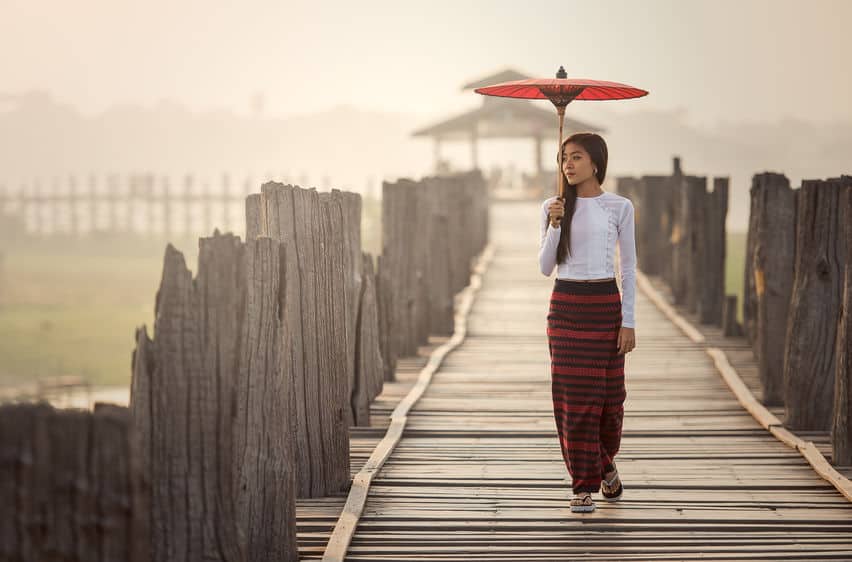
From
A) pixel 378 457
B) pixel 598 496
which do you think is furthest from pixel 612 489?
pixel 378 457

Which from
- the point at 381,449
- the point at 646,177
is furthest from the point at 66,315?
the point at 381,449

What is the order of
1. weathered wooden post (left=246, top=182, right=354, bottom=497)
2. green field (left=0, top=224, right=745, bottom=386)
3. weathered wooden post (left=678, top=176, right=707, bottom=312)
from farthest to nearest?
green field (left=0, top=224, right=745, bottom=386)
weathered wooden post (left=678, top=176, right=707, bottom=312)
weathered wooden post (left=246, top=182, right=354, bottom=497)

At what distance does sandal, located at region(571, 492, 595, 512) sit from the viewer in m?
5.08

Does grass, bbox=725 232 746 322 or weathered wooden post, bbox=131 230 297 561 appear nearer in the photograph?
weathered wooden post, bbox=131 230 297 561

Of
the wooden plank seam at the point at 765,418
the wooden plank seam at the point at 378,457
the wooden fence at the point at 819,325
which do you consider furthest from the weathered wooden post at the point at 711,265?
the wooden fence at the point at 819,325

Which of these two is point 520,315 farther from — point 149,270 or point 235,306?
point 149,270

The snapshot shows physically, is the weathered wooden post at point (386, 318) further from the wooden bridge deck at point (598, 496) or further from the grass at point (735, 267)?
the grass at point (735, 267)

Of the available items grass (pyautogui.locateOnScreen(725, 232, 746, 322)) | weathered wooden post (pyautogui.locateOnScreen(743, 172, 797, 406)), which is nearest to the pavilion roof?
grass (pyautogui.locateOnScreen(725, 232, 746, 322))

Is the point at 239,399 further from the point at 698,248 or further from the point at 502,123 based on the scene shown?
the point at 502,123

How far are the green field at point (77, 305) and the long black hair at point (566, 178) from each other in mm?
26269

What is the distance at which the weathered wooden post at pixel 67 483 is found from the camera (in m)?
3.12

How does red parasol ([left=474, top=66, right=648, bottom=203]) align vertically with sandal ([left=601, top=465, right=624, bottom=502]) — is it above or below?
above

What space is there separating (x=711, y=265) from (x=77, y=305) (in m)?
32.9

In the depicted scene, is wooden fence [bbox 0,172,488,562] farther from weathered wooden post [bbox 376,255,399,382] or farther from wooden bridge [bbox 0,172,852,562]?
weathered wooden post [bbox 376,255,399,382]
